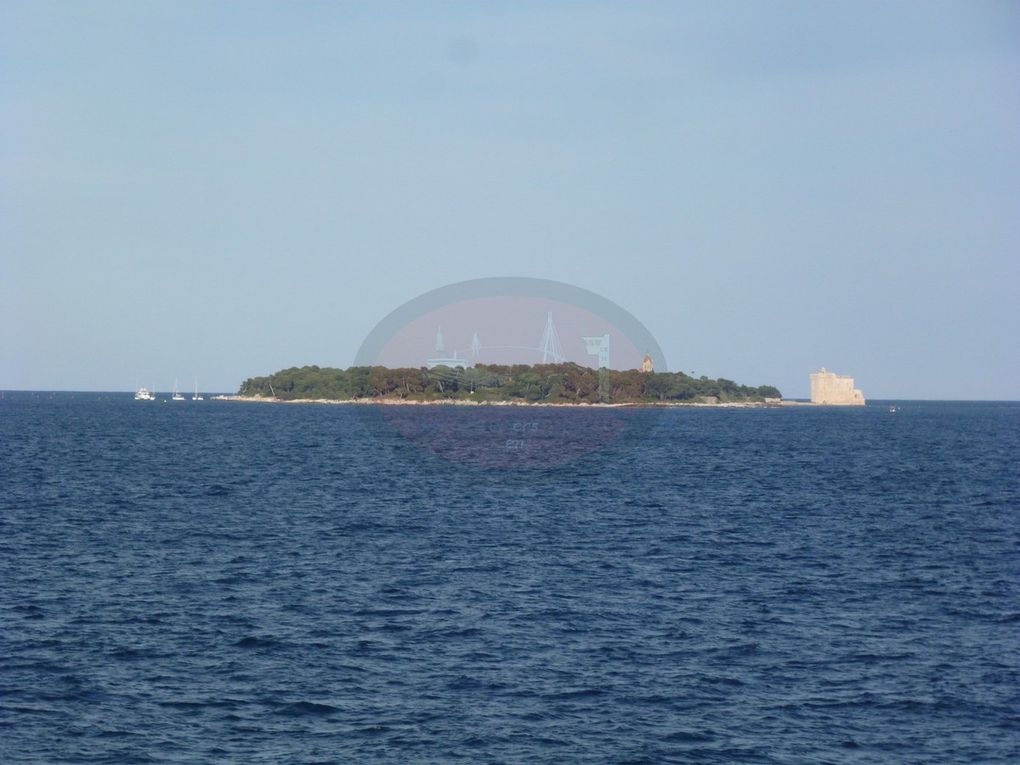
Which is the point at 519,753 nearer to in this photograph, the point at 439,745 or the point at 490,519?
the point at 439,745

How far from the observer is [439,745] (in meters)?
17.8

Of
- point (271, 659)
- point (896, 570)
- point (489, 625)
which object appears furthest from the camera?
point (896, 570)

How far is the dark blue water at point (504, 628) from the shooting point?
1830 centimetres

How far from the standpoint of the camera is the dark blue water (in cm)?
1830

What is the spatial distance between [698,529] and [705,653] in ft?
65.6

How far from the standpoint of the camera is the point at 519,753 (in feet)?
57.5

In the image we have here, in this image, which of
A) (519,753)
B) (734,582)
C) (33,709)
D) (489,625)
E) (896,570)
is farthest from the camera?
(896,570)

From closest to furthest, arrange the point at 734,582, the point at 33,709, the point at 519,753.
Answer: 1. the point at 519,753
2. the point at 33,709
3. the point at 734,582

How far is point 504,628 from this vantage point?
25.3 m

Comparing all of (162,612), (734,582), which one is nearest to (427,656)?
(162,612)

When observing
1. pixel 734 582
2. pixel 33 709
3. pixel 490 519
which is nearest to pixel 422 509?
pixel 490 519

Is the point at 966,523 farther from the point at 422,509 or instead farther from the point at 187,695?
the point at 187,695

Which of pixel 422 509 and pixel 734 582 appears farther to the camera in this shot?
pixel 422 509

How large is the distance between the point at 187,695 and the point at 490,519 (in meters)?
26.2
